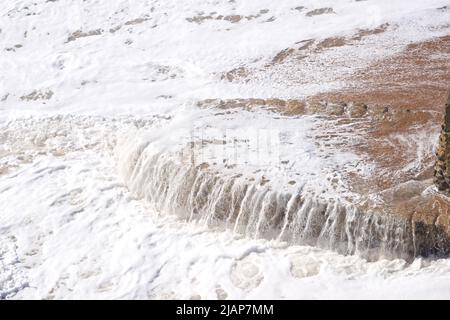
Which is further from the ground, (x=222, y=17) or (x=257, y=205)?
(x=222, y=17)

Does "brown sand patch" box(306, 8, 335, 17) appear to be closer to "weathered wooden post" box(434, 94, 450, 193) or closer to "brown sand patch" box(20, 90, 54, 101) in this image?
"brown sand patch" box(20, 90, 54, 101)

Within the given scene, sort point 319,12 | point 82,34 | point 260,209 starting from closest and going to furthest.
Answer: point 260,209
point 319,12
point 82,34

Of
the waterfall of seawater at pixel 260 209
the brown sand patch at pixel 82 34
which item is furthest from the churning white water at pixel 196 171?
the brown sand patch at pixel 82 34

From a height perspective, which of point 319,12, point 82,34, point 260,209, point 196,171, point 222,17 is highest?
point 82,34

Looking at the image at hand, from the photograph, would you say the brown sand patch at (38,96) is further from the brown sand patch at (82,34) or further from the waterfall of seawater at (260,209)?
the waterfall of seawater at (260,209)

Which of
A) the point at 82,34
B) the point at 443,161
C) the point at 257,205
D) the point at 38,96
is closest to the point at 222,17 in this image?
the point at 82,34

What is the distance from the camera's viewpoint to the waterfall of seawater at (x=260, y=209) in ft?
18.6

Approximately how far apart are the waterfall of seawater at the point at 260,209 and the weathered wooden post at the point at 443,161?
63 cm

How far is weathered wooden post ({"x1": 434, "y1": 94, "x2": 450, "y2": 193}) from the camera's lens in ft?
18.1

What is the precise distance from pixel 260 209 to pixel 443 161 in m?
1.97

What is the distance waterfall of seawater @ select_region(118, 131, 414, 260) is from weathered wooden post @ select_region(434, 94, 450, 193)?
634 millimetres

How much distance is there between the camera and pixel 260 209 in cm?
624

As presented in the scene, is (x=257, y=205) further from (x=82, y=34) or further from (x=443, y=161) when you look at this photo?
(x=82, y=34)

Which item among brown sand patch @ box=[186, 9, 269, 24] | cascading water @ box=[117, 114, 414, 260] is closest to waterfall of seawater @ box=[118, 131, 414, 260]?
cascading water @ box=[117, 114, 414, 260]
